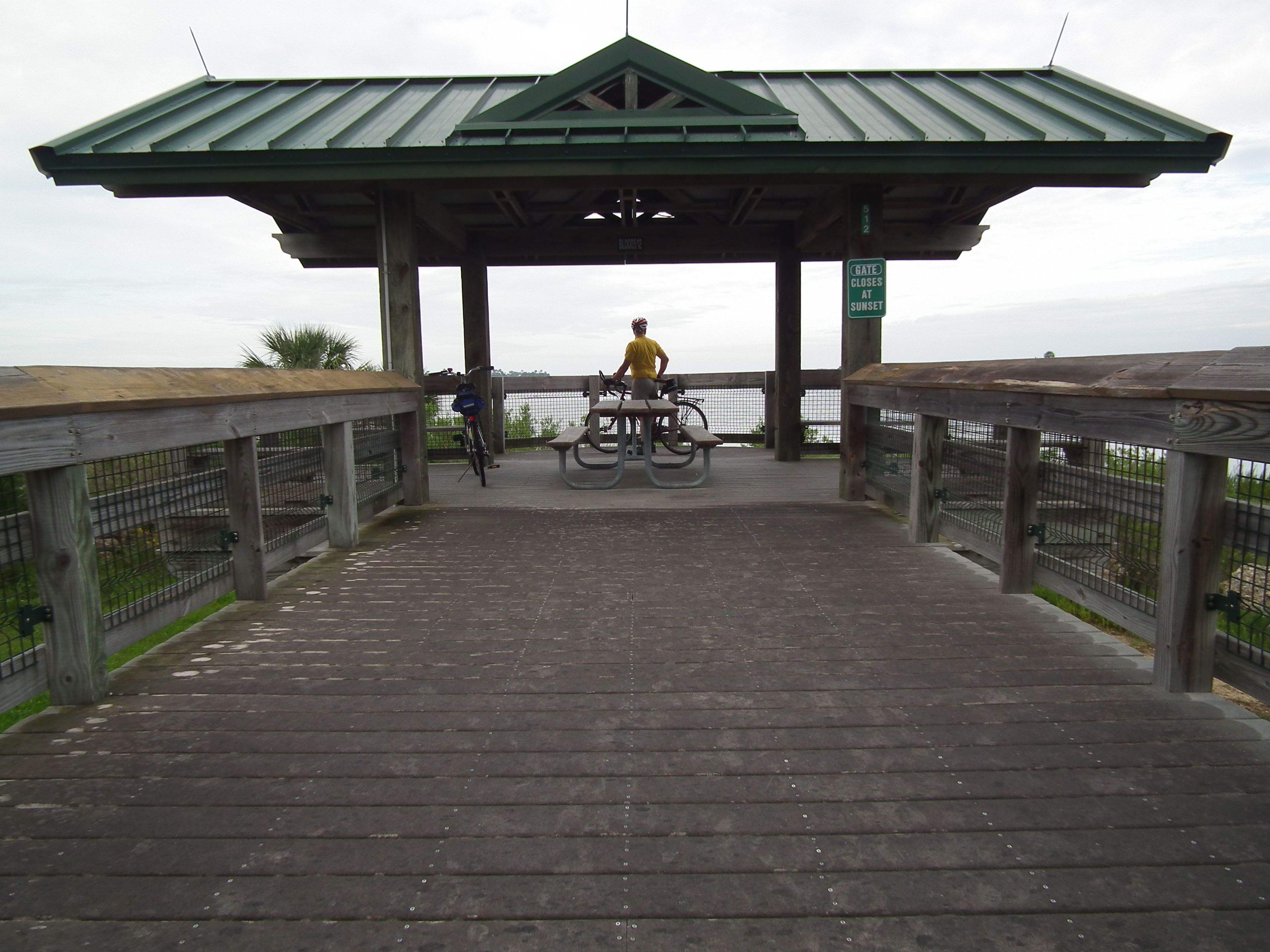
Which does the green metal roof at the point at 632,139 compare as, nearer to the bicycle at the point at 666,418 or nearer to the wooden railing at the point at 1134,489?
the wooden railing at the point at 1134,489

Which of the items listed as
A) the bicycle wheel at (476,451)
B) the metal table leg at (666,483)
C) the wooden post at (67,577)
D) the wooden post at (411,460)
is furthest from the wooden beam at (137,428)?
the metal table leg at (666,483)

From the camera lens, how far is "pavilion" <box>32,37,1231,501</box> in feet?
20.7

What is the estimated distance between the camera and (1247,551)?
2.68 m

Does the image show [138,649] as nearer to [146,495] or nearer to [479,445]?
[146,495]

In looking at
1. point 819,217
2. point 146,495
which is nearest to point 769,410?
point 819,217

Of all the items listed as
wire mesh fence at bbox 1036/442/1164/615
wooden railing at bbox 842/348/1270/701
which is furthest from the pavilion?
wire mesh fence at bbox 1036/442/1164/615

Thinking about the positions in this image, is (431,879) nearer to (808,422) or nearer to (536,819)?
(536,819)

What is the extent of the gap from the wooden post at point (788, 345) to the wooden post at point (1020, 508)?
20.6 feet

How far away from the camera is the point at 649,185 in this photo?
7.01m

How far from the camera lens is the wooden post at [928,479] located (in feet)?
17.7

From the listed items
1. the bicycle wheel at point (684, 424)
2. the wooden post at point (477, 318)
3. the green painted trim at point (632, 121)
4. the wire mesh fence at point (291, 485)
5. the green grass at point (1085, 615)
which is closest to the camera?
the wire mesh fence at point (291, 485)

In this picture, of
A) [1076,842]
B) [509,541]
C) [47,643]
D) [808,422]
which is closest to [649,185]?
[509,541]

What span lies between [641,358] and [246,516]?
5.41m

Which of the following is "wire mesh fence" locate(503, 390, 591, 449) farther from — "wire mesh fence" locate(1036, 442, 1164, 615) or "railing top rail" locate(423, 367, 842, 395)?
"wire mesh fence" locate(1036, 442, 1164, 615)
